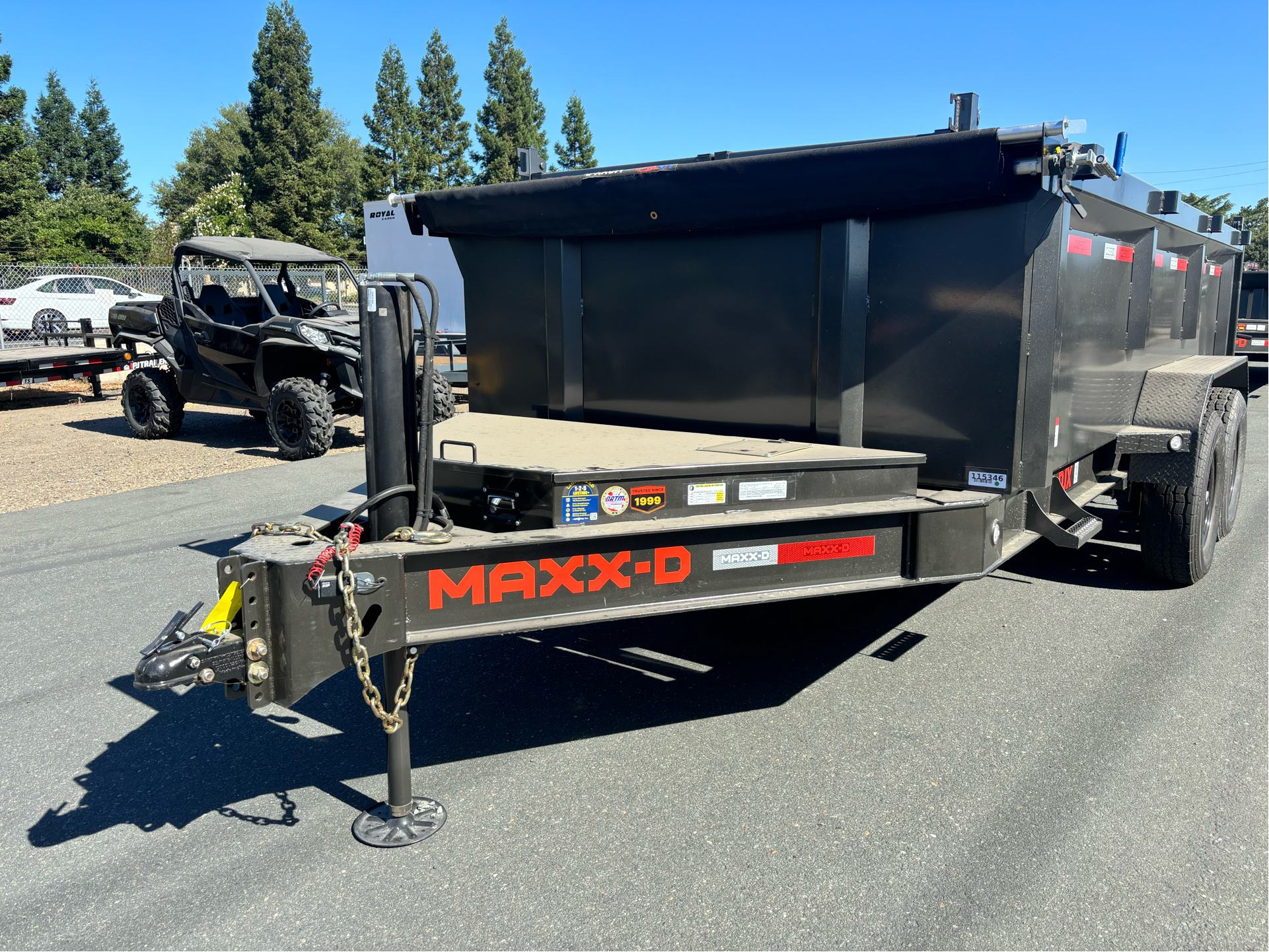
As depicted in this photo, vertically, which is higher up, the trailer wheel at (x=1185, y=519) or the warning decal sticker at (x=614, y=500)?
the warning decal sticker at (x=614, y=500)

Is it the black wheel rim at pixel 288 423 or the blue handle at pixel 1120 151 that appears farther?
the black wheel rim at pixel 288 423

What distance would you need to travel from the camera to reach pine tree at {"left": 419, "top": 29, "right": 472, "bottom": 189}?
47.4m

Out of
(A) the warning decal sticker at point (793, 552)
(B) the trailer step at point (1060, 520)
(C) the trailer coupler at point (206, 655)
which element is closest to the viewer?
(C) the trailer coupler at point (206, 655)

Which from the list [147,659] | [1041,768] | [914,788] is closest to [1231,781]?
[1041,768]

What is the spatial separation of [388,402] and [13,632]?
10.6 ft

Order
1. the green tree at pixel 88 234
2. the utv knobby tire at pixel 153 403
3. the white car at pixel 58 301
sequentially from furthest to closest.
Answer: the green tree at pixel 88 234 < the white car at pixel 58 301 < the utv knobby tire at pixel 153 403

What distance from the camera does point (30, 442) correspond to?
1145cm

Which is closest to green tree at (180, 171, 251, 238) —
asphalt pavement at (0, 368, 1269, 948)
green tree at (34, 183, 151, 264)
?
green tree at (34, 183, 151, 264)

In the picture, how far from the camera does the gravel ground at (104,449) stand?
8.83m

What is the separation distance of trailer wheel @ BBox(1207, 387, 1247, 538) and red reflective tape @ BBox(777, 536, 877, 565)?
333cm

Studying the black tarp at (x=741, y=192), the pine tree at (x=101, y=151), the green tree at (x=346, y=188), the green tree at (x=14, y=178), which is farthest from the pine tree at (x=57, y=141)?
the black tarp at (x=741, y=192)

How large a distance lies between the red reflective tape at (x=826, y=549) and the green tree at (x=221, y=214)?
47.4 m

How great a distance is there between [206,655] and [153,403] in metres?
10.4

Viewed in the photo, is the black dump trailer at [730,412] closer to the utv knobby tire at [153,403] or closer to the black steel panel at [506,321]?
the black steel panel at [506,321]
